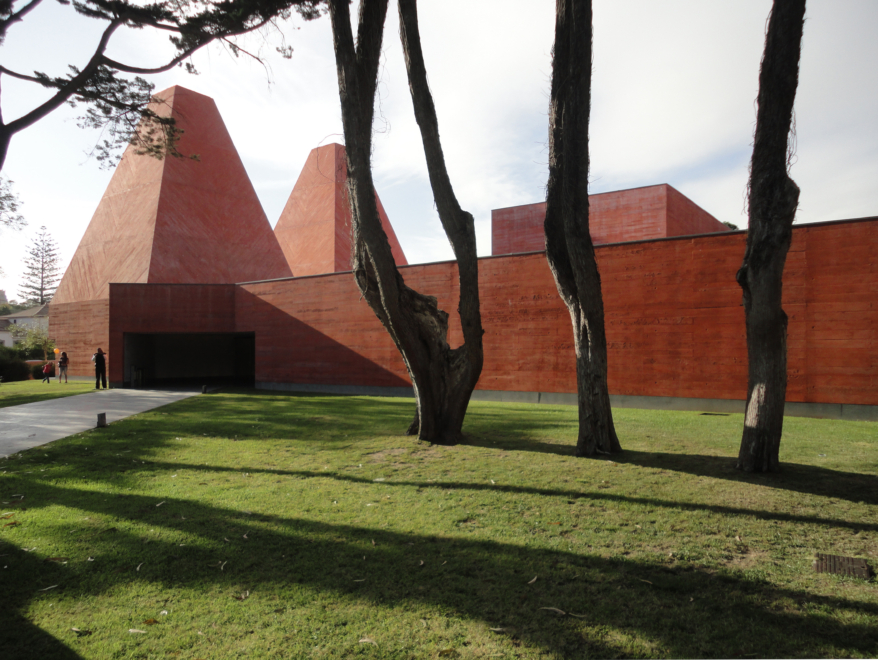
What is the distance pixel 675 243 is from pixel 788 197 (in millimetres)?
7079

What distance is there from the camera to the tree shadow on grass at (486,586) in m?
2.41

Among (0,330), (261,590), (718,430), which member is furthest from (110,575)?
(0,330)

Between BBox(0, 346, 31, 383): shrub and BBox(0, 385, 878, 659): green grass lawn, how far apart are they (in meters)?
24.1

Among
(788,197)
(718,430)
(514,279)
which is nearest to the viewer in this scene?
(788,197)

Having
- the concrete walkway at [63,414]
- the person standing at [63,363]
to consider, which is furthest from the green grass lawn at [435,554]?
the person standing at [63,363]

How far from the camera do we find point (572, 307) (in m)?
6.48

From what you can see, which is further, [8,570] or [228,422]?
[228,422]

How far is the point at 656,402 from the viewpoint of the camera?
39.4ft

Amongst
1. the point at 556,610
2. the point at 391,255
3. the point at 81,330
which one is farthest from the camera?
the point at 81,330

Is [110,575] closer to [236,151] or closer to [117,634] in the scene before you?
[117,634]

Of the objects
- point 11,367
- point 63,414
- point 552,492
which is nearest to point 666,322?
point 552,492

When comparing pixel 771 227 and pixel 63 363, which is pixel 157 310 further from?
pixel 771 227

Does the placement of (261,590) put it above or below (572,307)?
below

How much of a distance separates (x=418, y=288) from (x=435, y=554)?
487 inches
